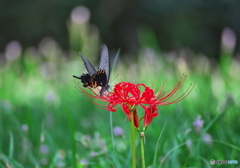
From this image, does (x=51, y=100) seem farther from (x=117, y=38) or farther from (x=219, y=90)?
(x=117, y=38)

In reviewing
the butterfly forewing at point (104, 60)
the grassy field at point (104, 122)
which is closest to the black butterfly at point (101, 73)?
the butterfly forewing at point (104, 60)

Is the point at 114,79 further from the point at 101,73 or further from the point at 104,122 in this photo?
the point at 101,73

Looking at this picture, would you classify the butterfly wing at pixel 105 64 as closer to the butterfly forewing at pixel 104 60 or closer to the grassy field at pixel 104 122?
the butterfly forewing at pixel 104 60

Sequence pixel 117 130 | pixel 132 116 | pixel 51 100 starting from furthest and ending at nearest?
pixel 51 100, pixel 117 130, pixel 132 116

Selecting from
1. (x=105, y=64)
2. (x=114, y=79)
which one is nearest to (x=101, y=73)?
(x=105, y=64)

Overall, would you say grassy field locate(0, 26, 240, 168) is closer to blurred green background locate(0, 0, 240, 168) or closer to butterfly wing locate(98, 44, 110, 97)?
blurred green background locate(0, 0, 240, 168)

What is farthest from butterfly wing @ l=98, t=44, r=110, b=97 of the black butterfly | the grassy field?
the grassy field

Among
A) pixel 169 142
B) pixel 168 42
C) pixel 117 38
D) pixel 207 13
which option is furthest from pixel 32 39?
pixel 169 142

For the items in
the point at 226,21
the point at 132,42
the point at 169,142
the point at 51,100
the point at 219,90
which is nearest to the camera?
the point at 169,142
